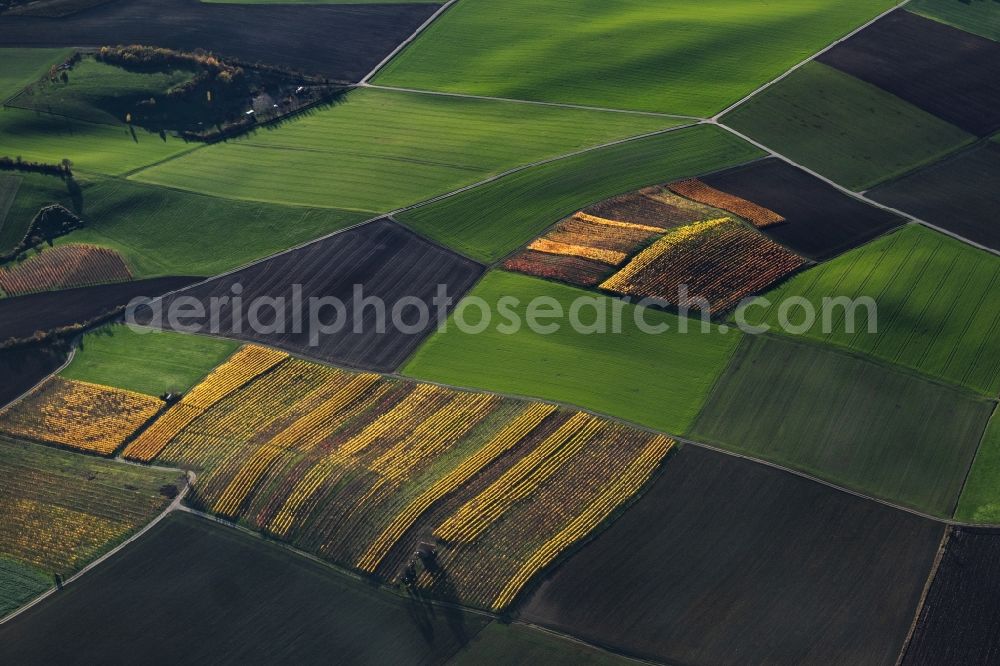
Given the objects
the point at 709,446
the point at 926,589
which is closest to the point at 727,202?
the point at 709,446

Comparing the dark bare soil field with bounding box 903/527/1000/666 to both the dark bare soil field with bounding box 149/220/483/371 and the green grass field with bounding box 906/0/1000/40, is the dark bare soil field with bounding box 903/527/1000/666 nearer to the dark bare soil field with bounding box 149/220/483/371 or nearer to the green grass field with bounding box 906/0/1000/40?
the dark bare soil field with bounding box 149/220/483/371

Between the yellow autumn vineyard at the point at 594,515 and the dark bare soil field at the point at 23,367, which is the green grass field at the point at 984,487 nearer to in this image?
the yellow autumn vineyard at the point at 594,515

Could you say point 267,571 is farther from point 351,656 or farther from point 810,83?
point 810,83

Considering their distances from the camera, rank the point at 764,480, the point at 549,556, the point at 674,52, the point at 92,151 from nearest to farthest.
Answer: the point at 549,556 → the point at 764,480 → the point at 92,151 → the point at 674,52

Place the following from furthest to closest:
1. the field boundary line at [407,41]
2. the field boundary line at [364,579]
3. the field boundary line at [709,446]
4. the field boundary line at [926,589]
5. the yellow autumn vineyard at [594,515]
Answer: the field boundary line at [407,41], the field boundary line at [709,446], the yellow autumn vineyard at [594,515], the field boundary line at [364,579], the field boundary line at [926,589]

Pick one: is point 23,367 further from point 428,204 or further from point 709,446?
point 709,446

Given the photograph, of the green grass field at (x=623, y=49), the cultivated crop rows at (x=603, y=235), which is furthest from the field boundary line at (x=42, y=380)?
the green grass field at (x=623, y=49)

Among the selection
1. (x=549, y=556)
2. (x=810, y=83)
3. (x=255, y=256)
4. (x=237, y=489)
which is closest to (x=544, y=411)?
(x=549, y=556)
